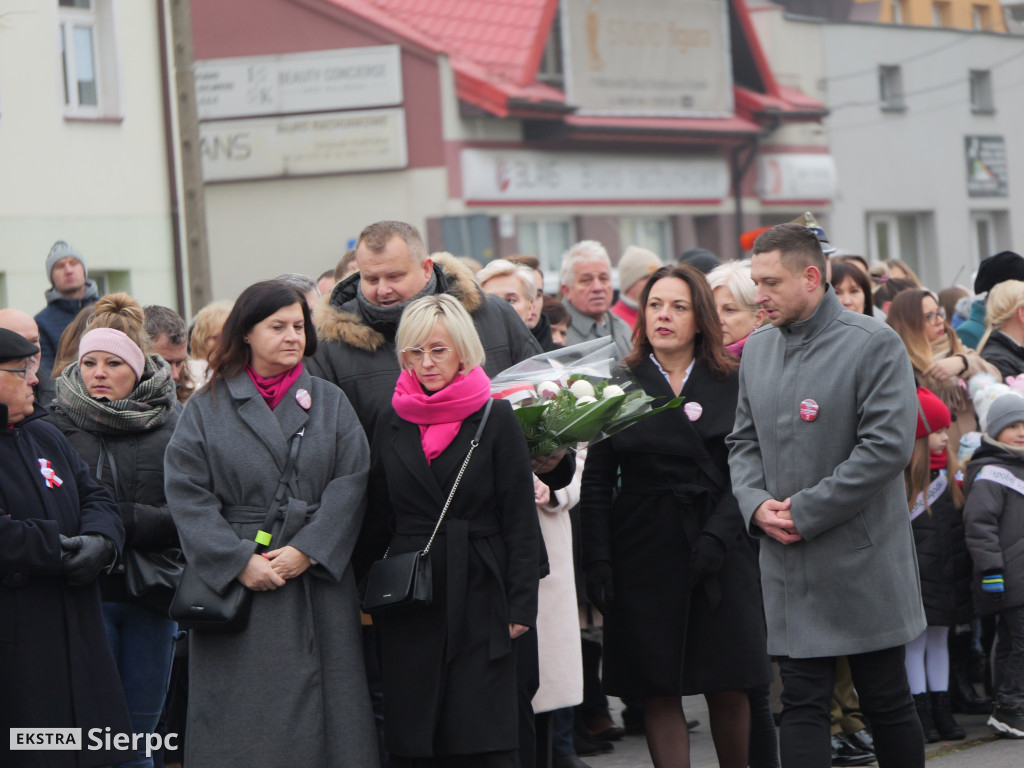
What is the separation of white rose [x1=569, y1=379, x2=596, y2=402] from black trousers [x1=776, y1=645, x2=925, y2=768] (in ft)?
3.82

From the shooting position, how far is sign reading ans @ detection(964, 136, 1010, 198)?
29688 millimetres

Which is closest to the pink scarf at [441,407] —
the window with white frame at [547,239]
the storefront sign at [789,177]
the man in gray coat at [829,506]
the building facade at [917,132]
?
the man in gray coat at [829,506]

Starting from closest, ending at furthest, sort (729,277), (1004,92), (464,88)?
(729,277)
(464,88)
(1004,92)

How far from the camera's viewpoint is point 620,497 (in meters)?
6.06

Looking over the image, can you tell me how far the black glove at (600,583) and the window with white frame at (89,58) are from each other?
11003mm

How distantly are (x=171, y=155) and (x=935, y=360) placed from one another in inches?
412

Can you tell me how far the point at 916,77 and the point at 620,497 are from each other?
81.1ft

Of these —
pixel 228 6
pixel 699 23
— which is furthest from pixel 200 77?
pixel 699 23

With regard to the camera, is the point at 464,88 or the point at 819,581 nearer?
the point at 819,581

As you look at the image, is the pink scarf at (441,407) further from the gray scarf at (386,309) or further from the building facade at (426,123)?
the building facade at (426,123)

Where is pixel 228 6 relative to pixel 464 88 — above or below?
above

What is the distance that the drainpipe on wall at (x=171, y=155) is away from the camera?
15812mm

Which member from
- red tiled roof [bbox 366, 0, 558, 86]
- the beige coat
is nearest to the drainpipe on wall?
red tiled roof [bbox 366, 0, 558, 86]

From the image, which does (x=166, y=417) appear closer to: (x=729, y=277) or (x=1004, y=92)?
(x=729, y=277)
